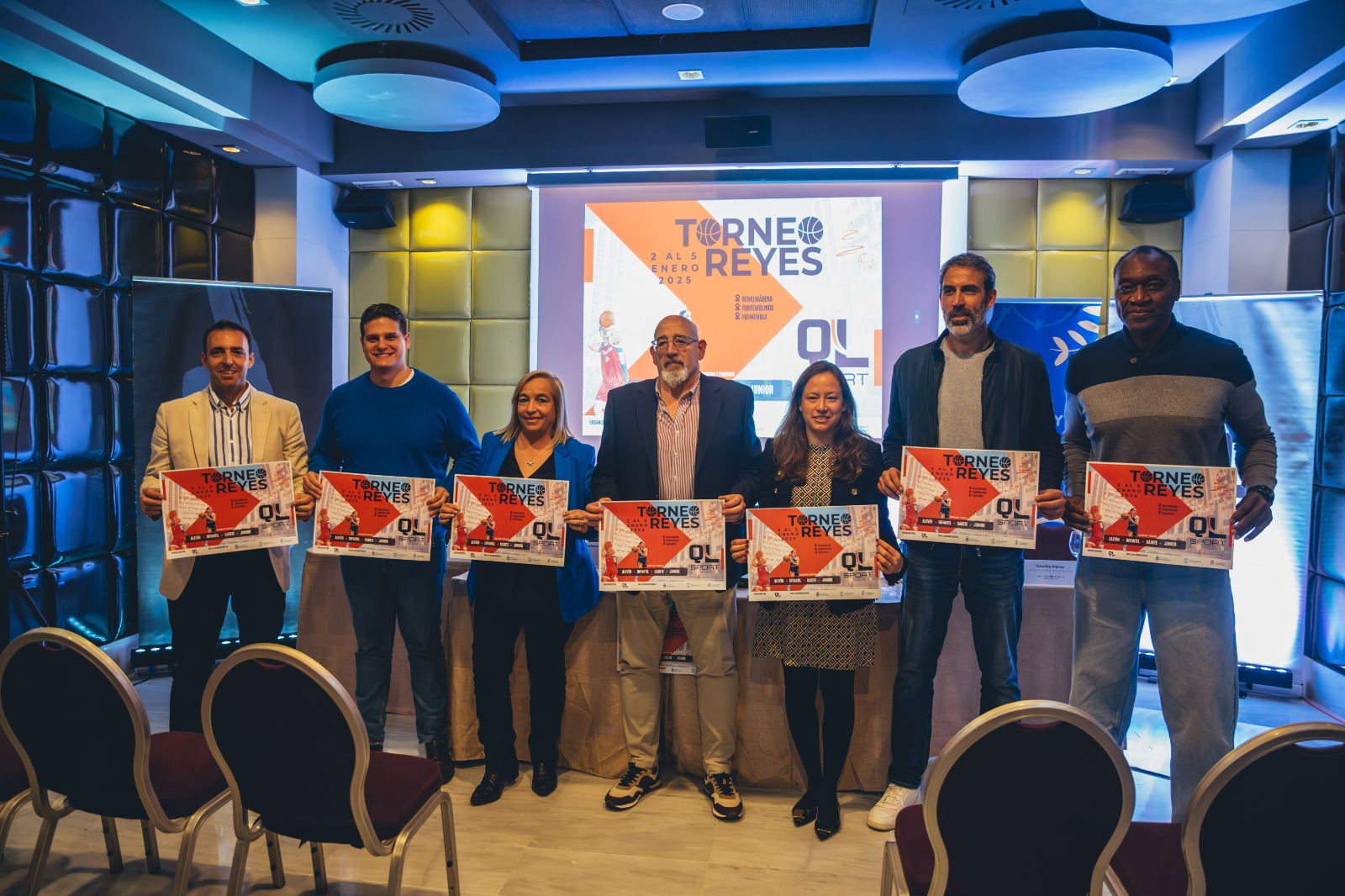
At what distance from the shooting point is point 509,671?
2.96 metres

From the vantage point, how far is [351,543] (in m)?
2.83

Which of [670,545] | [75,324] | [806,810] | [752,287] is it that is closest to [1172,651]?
[806,810]

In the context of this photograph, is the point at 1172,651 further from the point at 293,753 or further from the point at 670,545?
the point at 293,753

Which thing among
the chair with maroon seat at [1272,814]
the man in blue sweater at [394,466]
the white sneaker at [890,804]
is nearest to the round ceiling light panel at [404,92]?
the man in blue sweater at [394,466]

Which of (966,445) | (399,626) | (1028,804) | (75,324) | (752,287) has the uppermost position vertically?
(752,287)

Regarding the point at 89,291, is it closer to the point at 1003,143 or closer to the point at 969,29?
the point at 969,29

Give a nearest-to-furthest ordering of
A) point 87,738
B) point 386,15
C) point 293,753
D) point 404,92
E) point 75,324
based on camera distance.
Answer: point 293,753 < point 87,738 < point 386,15 < point 75,324 < point 404,92

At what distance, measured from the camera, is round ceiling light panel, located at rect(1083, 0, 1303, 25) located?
3.19m

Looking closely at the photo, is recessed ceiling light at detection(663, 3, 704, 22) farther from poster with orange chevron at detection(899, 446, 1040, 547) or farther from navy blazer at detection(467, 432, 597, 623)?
poster with orange chevron at detection(899, 446, 1040, 547)

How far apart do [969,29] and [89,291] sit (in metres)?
4.75

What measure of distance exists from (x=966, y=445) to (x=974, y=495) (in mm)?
242

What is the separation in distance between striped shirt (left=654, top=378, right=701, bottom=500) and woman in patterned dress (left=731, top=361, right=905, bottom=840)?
10.6 inches

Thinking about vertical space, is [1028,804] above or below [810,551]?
below

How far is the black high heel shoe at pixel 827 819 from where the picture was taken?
2676 millimetres
